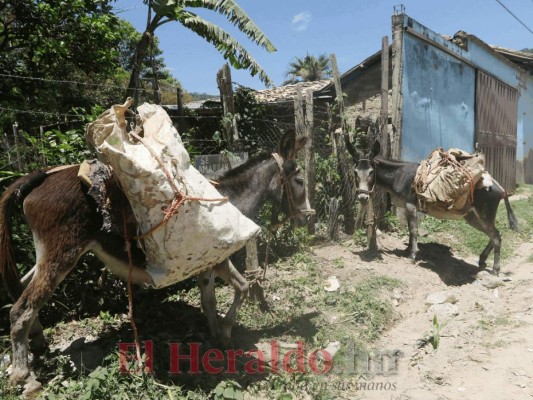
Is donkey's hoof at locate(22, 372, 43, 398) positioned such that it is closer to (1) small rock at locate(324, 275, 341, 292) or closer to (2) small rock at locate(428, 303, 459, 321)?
(1) small rock at locate(324, 275, 341, 292)

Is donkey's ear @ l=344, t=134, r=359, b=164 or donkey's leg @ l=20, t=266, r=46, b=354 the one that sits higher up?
donkey's ear @ l=344, t=134, r=359, b=164

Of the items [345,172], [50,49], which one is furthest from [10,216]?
[50,49]

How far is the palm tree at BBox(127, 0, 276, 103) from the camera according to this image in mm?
9078

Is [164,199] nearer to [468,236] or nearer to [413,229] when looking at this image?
[413,229]

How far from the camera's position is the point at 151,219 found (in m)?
3.09

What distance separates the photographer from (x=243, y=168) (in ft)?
13.9

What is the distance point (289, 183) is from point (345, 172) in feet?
11.8

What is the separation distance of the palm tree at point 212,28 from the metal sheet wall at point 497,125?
25.2ft

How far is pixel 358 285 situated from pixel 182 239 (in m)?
3.21

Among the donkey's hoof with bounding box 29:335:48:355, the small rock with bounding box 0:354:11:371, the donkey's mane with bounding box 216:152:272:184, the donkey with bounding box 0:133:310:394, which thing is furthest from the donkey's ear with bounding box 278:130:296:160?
the small rock with bounding box 0:354:11:371

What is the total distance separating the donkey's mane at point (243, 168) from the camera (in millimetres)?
4117

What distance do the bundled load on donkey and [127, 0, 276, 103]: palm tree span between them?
439cm

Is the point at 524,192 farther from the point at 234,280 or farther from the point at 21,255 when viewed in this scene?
the point at 21,255

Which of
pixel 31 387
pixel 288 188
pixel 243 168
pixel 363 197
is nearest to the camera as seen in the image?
pixel 31 387
